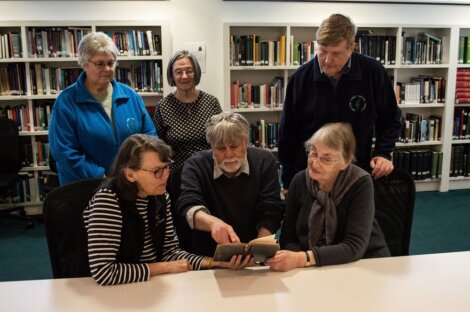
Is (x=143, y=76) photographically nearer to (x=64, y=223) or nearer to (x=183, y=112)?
(x=183, y=112)

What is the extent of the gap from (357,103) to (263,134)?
2.79 m

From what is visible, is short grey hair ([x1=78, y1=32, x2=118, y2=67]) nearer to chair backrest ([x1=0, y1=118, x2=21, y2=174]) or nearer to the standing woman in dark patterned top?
the standing woman in dark patterned top

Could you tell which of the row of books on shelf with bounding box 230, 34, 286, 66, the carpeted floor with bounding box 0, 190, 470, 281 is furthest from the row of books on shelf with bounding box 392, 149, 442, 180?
the row of books on shelf with bounding box 230, 34, 286, 66

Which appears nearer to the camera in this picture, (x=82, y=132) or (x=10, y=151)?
(x=82, y=132)

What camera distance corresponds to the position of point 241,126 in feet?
6.52

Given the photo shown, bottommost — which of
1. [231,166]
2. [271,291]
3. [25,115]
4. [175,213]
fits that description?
[271,291]

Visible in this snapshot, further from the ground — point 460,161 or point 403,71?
point 403,71

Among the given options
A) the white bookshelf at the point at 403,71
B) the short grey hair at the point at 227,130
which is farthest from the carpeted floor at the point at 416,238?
the short grey hair at the point at 227,130

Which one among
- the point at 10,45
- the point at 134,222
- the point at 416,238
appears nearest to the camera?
the point at 134,222

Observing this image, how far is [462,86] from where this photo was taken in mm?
5520

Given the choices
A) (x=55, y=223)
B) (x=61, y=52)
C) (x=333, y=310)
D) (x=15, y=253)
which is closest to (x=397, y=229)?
(x=333, y=310)

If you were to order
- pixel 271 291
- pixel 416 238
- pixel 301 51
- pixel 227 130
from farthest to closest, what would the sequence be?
1. pixel 301 51
2. pixel 416 238
3. pixel 227 130
4. pixel 271 291

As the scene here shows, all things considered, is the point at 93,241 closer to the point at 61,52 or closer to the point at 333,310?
the point at 333,310

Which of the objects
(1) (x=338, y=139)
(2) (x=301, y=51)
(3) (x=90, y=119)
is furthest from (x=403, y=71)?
(3) (x=90, y=119)
